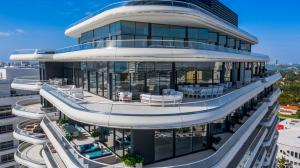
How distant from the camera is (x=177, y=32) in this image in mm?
19750

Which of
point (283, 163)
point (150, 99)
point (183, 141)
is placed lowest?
point (283, 163)

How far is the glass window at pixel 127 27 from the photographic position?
16625 mm

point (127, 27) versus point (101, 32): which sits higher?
point (101, 32)

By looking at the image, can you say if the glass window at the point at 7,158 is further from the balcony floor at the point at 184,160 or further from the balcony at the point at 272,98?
the balcony at the point at 272,98

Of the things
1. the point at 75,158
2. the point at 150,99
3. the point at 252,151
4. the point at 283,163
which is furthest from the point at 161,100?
the point at 283,163

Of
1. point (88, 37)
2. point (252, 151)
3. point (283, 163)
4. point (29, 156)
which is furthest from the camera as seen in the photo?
A: point (283, 163)

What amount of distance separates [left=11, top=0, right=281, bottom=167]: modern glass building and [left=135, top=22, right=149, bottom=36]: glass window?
A: 0.08 m

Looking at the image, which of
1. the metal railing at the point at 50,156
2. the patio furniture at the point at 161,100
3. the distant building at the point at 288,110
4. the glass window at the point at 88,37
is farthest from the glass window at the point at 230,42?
the distant building at the point at 288,110

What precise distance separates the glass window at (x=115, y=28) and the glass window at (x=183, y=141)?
364 inches

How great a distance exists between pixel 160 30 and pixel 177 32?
→ 82.1 inches

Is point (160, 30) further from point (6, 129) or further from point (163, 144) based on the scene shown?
point (6, 129)

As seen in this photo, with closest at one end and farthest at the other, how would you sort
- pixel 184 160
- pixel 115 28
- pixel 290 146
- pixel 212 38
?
pixel 184 160 → pixel 115 28 → pixel 212 38 → pixel 290 146

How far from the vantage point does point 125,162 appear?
11.6m

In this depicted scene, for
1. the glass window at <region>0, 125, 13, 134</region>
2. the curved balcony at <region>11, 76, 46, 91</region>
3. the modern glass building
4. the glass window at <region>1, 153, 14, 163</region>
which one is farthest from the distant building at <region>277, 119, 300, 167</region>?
the glass window at <region>0, 125, 13, 134</region>
